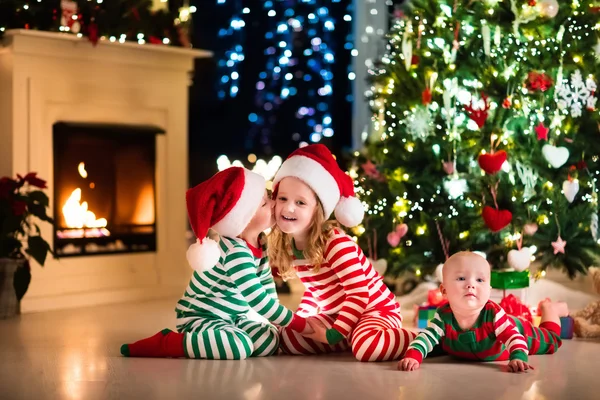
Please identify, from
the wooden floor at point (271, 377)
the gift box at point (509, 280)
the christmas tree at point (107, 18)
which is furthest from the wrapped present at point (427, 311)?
the christmas tree at point (107, 18)

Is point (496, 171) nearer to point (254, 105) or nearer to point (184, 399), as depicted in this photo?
point (184, 399)

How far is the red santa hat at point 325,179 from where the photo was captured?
3777 millimetres

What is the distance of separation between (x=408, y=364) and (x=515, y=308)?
1062 mm

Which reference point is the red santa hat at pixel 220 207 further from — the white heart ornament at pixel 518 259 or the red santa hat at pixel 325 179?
the white heart ornament at pixel 518 259

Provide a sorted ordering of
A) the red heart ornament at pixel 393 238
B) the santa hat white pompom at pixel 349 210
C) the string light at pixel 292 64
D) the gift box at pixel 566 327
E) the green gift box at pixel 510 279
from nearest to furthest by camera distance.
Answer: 1. the santa hat white pompom at pixel 349 210
2. the gift box at pixel 566 327
3. the green gift box at pixel 510 279
4. the red heart ornament at pixel 393 238
5. the string light at pixel 292 64

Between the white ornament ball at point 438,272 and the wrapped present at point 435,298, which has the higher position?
the white ornament ball at point 438,272

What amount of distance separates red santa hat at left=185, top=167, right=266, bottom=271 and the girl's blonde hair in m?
0.23

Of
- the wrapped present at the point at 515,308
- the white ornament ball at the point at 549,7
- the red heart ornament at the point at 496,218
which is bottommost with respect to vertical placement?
the wrapped present at the point at 515,308

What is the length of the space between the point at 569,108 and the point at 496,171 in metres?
0.58

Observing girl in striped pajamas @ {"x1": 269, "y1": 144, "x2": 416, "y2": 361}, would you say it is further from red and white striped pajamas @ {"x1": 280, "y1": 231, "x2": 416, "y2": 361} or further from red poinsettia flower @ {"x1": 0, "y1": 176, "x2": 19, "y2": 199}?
red poinsettia flower @ {"x1": 0, "y1": 176, "x2": 19, "y2": 199}

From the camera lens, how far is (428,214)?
5035 mm

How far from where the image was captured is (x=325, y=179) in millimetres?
3799

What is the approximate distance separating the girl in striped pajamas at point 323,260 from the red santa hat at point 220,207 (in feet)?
0.51

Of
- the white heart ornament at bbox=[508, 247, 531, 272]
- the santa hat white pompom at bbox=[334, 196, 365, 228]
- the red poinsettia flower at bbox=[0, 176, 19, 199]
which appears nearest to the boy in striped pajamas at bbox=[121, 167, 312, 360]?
the santa hat white pompom at bbox=[334, 196, 365, 228]
